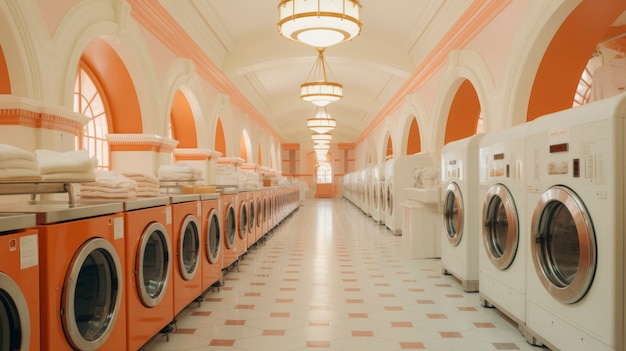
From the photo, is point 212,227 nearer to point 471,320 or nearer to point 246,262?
point 246,262

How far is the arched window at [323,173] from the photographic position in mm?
38528

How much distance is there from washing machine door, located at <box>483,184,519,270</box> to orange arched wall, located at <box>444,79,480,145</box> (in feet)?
19.9

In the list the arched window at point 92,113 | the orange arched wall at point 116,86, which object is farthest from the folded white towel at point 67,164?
the arched window at point 92,113

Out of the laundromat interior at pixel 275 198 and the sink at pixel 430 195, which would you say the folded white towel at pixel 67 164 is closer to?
the laundromat interior at pixel 275 198

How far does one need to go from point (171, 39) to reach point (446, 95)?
5406 mm

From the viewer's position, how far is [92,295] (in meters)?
2.76

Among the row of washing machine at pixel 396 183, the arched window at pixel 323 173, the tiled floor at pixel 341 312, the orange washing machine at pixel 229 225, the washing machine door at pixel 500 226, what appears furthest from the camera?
the arched window at pixel 323 173

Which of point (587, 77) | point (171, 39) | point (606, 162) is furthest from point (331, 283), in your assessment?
point (587, 77)

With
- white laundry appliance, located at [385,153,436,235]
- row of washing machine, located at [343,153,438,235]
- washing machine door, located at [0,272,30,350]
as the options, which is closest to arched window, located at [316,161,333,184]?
row of washing machine, located at [343,153,438,235]

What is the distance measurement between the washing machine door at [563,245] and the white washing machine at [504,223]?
301mm

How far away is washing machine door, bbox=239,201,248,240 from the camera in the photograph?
7280 mm

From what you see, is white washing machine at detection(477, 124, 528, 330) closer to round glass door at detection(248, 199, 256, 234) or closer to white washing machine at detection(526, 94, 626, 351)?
white washing machine at detection(526, 94, 626, 351)

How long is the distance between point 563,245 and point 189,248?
3157 mm

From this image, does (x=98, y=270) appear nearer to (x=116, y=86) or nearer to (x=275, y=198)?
(x=116, y=86)
